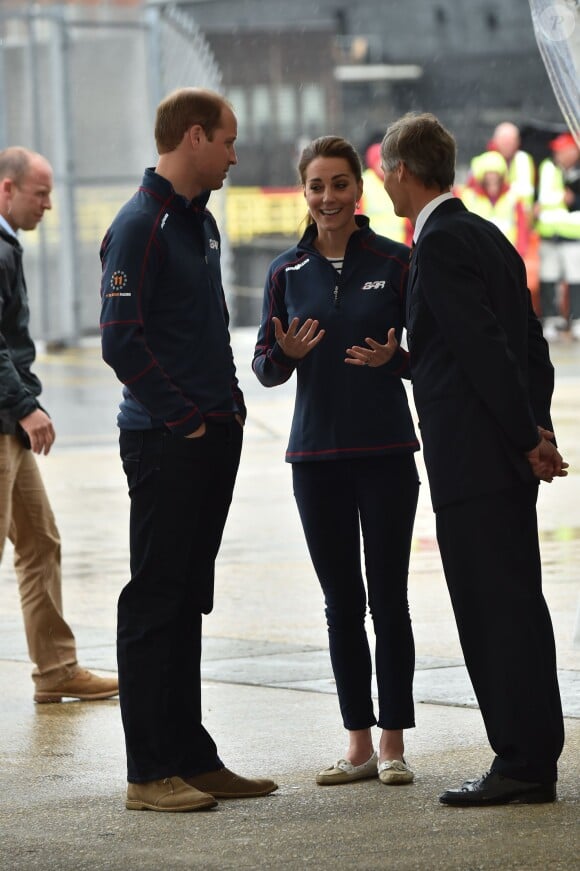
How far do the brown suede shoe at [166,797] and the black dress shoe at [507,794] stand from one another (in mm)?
688

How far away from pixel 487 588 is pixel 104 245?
4.64 feet

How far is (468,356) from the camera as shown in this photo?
5031mm

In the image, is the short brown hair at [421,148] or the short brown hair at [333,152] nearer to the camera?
the short brown hair at [421,148]

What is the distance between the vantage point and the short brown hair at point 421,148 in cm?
523

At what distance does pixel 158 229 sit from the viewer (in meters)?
5.17

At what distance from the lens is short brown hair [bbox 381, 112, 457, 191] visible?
5.23 metres

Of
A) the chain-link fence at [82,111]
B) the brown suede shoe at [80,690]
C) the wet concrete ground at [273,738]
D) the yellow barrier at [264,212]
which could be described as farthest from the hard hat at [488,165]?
the brown suede shoe at [80,690]

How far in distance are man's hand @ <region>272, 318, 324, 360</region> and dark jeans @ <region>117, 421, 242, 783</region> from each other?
33 cm

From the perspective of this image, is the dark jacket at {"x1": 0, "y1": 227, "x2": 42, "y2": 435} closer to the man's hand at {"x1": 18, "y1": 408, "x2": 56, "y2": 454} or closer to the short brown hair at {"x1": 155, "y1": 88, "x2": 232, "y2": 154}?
the man's hand at {"x1": 18, "y1": 408, "x2": 56, "y2": 454}

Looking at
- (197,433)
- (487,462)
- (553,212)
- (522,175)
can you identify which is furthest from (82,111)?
(487,462)

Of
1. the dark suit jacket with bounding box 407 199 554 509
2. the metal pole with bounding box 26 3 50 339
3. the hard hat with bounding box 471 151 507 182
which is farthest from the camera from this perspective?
the hard hat with bounding box 471 151 507 182

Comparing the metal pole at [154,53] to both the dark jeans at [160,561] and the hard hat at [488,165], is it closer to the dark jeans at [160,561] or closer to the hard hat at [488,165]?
the hard hat at [488,165]

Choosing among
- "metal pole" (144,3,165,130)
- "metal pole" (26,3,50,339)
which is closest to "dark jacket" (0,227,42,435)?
"metal pole" (26,3,50,339)

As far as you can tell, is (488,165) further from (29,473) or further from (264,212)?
(29,473)
